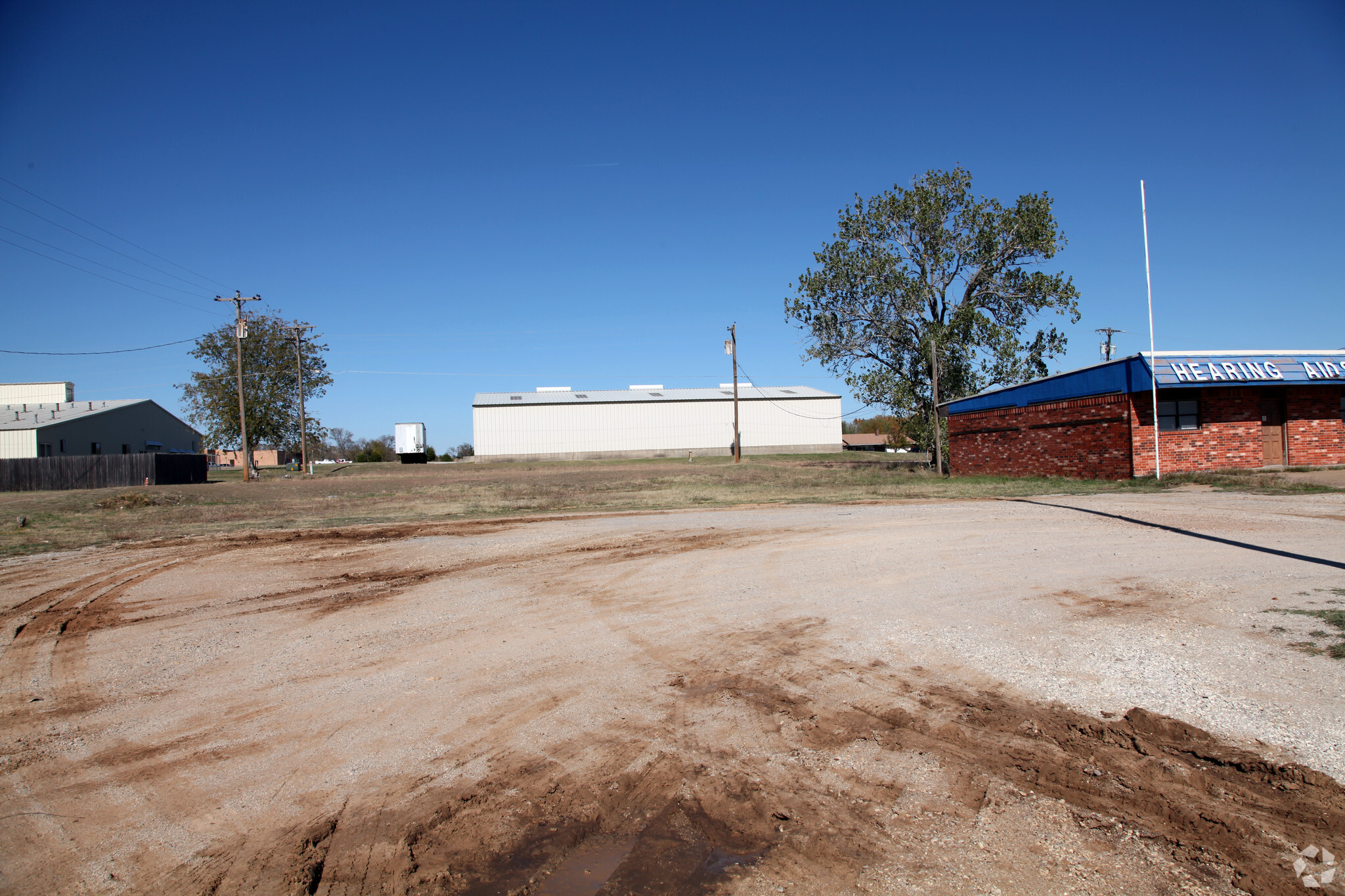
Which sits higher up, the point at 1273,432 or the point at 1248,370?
the point at 1248,370

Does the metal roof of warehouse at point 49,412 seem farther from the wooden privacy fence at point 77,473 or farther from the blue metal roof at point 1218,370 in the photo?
the blue metal roof at point 1218,370

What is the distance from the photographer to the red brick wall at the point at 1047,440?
2509 cm

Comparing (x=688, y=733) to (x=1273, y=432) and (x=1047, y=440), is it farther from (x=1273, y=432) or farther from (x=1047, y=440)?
(x=1273, y=432)

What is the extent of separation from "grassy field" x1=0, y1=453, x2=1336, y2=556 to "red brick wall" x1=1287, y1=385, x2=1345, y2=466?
13.6 ft

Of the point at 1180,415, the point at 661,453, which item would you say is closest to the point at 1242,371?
the point at 1180,415

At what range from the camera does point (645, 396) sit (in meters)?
75.1

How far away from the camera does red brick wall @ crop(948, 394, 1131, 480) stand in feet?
82.3

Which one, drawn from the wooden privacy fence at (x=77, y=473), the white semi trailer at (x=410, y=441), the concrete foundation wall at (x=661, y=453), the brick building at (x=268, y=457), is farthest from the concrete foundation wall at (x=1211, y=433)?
the brick building at (x=268, y=457)

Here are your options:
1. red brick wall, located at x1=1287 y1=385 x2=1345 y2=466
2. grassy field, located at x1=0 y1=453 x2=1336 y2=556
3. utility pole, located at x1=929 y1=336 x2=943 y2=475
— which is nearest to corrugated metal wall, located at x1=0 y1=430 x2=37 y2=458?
grassy field, located at x1=0 y1=453 x2=1336 y2=556

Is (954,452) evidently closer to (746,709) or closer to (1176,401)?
(1176,401)

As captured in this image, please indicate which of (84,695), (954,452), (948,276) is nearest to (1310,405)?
(954,452)

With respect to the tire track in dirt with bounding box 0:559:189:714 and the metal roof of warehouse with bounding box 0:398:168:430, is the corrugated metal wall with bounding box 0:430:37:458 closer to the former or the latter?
the metal roof of warehouse with bounding box 0:398:168:430

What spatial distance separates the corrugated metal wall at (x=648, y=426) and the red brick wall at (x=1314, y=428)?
5004 cm

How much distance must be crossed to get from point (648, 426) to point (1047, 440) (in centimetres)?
4722
